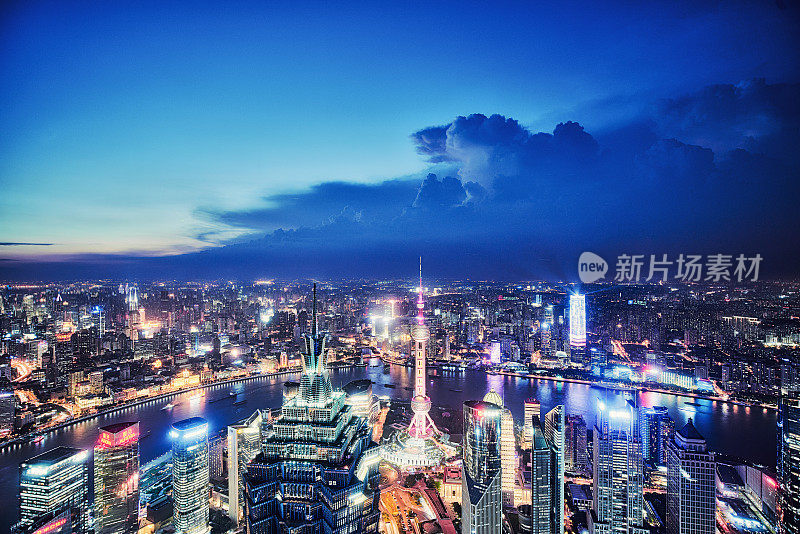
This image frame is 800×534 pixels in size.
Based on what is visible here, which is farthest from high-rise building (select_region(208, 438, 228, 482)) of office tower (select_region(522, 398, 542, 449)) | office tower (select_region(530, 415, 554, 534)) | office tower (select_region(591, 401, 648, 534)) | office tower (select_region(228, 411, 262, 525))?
office tower (select_region(591, 401, 648, 534))

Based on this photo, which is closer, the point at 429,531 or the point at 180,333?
the point at 429,531

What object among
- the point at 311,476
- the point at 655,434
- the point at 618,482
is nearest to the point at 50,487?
the point at 311,476

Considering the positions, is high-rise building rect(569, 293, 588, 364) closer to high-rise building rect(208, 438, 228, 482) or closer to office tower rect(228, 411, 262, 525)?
office tower rect(228, 411, 262, 525)

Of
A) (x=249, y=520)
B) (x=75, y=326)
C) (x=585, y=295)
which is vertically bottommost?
(x=249, y=520)

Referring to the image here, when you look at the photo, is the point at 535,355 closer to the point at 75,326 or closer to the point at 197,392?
the point at 197,392

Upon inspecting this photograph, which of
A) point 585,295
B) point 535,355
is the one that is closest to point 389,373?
point 535,355

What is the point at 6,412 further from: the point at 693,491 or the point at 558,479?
the point at 693,491

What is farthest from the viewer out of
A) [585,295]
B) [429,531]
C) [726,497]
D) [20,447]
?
[585,295]
